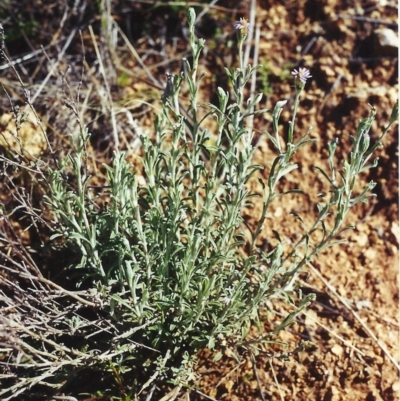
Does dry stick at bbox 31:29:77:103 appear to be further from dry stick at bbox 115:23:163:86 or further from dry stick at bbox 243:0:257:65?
dry stick at bbox 243:0:257:65

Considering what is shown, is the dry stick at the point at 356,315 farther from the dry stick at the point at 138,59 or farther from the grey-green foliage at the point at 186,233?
the dry stick at the point at 138,59

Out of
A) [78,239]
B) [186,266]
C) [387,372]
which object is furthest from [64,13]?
[387,372]

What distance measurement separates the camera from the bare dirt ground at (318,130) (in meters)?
2.93

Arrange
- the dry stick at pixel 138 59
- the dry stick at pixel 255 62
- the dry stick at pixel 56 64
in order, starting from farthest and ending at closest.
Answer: the dry stick at pixel 138 59 < the dry stick at pixel 255 62 < the dry stick at pixel 56 64

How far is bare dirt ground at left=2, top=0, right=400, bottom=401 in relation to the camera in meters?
2.93

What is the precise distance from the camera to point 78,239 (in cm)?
251

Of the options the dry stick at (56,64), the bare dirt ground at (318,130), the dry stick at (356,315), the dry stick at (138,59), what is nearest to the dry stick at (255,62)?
the bare dirt ground at (318,130)

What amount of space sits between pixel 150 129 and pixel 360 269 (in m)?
1.63

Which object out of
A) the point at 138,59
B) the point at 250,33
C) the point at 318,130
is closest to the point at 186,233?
the point at 318,130

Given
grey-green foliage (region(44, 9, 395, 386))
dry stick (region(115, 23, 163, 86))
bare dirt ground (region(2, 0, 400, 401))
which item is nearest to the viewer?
grey-green foliage (region(44, 9, 395, 386))

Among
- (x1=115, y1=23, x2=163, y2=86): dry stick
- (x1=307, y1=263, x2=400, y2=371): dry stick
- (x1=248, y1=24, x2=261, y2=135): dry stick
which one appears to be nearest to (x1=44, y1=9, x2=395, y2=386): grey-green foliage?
(x1=307, y1=263, x2=400, y2=371): dry stick

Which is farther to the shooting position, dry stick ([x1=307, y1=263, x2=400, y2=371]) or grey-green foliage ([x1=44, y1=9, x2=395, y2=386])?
dry stick ([x1=307, y1=263, x2=400, y2=371])

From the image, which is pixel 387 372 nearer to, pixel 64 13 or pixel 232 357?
pixel 232 357

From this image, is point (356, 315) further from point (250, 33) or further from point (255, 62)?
point (250, 33)
